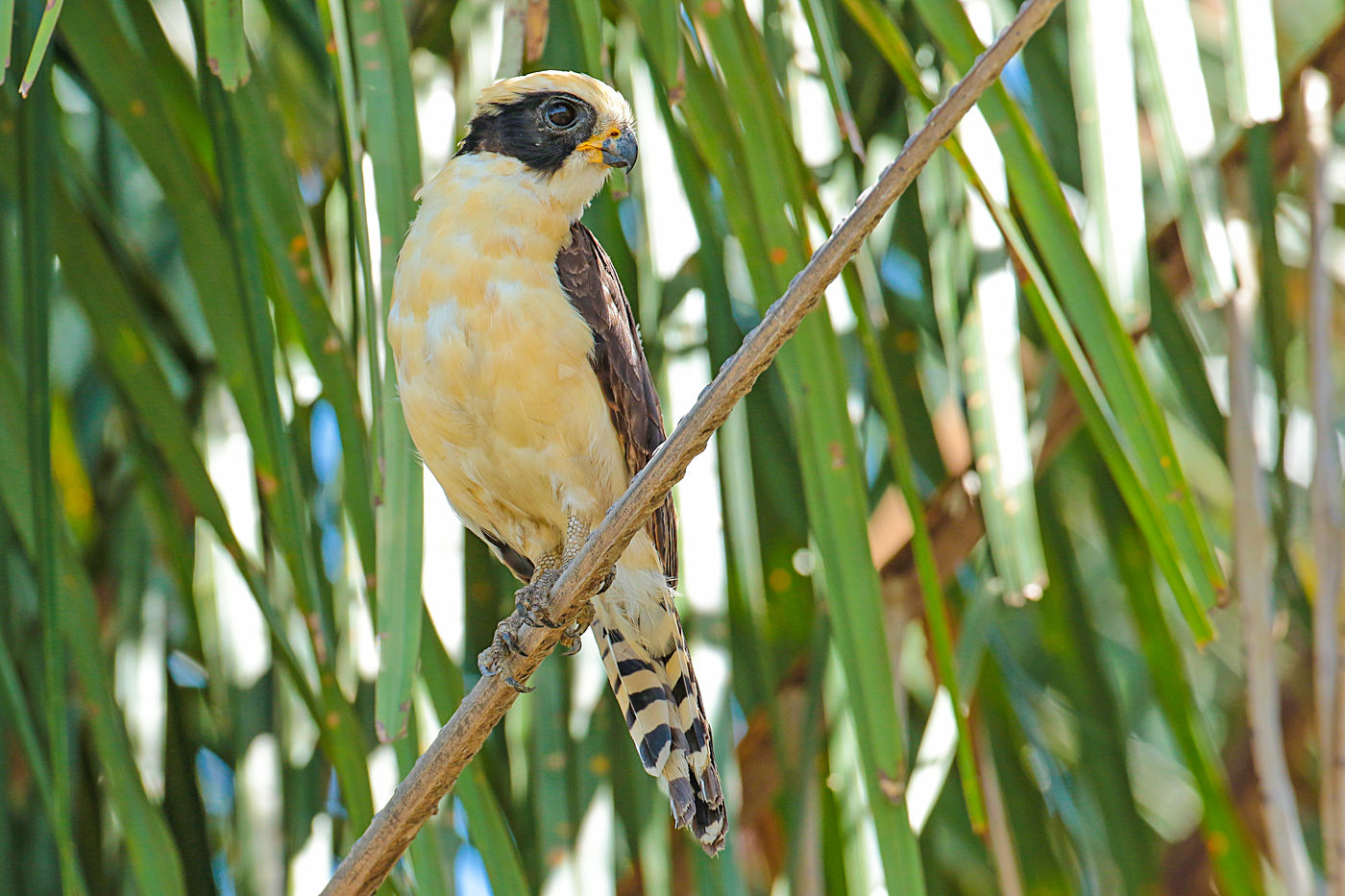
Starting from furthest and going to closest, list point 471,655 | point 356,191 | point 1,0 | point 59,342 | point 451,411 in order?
1. point 59,342
2. point 471,655
3. point 451,411
4. point 356,191
5. point 1,0

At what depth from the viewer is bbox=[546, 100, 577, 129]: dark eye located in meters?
2.64

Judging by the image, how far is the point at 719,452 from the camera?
2.52 meters

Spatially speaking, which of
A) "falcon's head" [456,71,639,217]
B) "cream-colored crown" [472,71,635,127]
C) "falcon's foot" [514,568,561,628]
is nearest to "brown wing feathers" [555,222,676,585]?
"falcon's head" [456,71,639,217]

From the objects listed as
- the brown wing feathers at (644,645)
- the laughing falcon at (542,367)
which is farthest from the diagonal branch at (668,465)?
the brown wing feathers at (644,645)

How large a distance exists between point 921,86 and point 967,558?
1466 millimetres

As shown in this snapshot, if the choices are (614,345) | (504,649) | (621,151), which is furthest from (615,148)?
(504,649)

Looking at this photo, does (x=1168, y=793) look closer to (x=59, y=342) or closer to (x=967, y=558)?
(x=967, y=558)

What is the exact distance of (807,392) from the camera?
186 centimetres

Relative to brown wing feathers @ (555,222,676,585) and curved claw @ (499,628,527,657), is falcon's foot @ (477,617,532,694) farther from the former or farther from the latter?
brown wing feathers @ (555,222,676,585)

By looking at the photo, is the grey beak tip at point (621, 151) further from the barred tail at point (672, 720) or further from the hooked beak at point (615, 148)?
the barred tail at point (672, 720)

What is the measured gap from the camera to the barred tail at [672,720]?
2.35 meters

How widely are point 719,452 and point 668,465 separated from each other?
3.24ft

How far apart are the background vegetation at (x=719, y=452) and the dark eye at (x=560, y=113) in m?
0.12

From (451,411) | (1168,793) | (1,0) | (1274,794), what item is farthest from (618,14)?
(1168,793)
